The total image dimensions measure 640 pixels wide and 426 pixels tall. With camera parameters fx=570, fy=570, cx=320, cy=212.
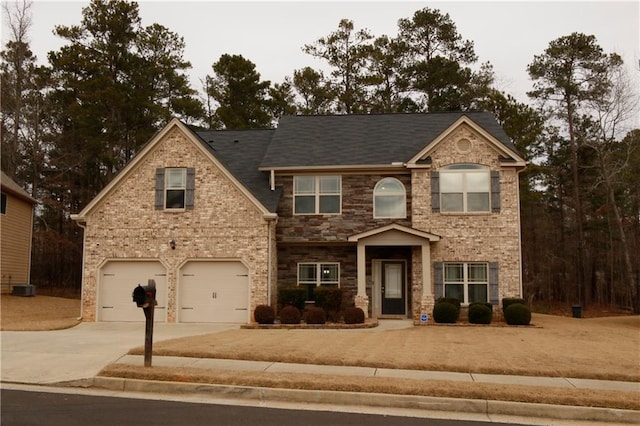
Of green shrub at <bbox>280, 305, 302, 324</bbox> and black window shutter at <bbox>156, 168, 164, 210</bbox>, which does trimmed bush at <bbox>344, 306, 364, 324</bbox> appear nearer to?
green shrub at <bbox>280, 305, 302, 324</bbox>

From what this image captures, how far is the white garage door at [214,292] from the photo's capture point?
1989 cm

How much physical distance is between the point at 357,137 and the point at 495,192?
622 centimetres

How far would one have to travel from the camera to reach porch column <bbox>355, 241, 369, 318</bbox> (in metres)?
19.9

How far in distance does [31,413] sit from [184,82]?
35.4 metres

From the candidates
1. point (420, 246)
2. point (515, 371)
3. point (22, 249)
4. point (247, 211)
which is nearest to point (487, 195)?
point (420, 246)

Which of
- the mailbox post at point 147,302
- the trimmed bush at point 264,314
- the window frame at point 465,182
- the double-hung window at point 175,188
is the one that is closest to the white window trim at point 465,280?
the window frame at point 465,182

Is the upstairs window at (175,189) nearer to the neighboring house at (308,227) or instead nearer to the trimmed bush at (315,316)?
the neighboring house at (308,227)

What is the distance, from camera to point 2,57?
37.3 m

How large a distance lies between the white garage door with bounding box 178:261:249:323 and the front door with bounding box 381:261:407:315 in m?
5.40

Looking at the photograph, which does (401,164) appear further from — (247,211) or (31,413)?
(31,413)

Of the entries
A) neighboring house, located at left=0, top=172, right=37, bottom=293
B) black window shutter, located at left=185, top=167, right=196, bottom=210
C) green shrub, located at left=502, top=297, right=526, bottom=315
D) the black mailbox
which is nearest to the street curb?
the black mailbox

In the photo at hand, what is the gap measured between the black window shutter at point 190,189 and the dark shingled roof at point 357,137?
2.85m

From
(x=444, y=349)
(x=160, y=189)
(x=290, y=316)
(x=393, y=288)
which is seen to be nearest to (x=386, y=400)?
(x=444, y=349)

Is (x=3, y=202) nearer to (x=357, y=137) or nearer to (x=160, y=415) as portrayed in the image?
(x=357, y=137)
